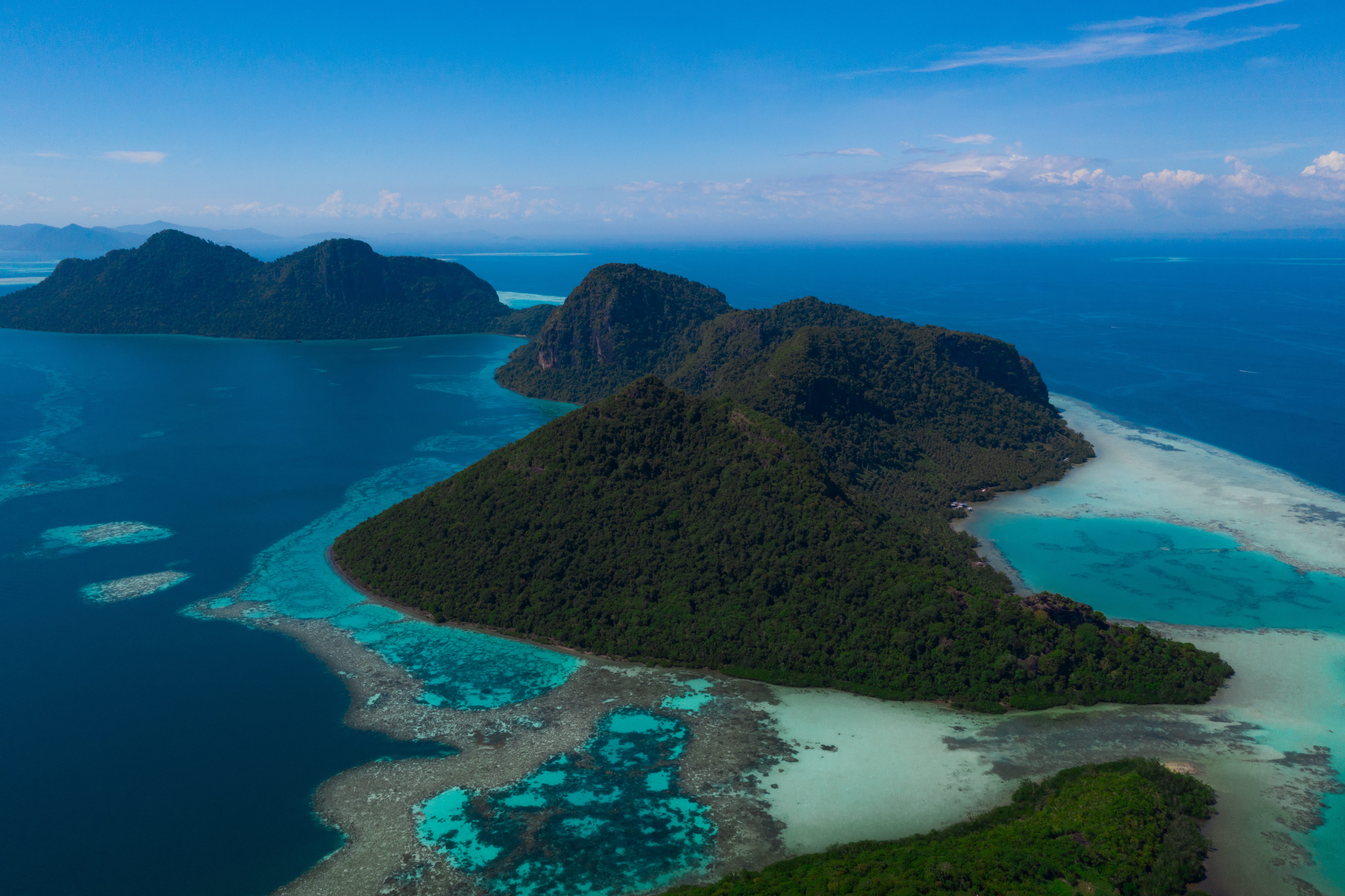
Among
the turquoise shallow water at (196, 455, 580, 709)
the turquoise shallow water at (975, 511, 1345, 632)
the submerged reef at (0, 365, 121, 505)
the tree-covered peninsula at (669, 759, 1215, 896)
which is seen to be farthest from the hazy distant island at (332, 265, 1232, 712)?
the submerged reef at (0, 365, 121, 505)

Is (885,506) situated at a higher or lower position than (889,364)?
lower

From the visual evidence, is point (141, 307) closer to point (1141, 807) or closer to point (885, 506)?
point (885, 506)

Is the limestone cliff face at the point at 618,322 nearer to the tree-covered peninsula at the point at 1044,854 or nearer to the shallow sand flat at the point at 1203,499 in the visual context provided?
the shallow sand flat at the point at 1203,499

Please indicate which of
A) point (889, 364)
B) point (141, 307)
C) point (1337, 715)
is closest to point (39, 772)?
point (1337, 715)

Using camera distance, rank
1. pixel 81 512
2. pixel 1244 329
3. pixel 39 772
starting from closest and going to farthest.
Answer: pixel 39 772 → pixel 81 512 → pixel 1244 329

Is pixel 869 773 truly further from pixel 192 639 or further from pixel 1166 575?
pixel 192 639
